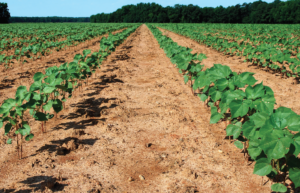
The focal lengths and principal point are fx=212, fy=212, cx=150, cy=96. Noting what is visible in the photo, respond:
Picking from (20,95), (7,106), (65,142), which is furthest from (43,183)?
(20,95)

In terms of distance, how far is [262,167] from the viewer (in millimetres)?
2039

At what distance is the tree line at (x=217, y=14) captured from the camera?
65312 mm

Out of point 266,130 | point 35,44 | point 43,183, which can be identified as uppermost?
point 35,44

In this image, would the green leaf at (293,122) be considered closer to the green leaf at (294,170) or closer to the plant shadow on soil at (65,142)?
the green leaf at (294,170)

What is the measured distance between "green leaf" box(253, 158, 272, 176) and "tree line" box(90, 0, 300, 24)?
7265 centimetres

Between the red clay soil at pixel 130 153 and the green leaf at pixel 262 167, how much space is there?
0.63 m

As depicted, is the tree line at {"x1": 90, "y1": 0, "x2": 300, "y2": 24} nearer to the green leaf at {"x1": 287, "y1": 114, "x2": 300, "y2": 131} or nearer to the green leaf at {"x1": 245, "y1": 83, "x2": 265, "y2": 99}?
the green leaf at {"x1": 245, "y1": 83, "x2": 265, "y2": 99}

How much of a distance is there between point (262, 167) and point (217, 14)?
100m

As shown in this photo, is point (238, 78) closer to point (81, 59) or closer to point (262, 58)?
point (81, 59)

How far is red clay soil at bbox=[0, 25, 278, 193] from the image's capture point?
2.61m

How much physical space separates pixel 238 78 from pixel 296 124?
131cm

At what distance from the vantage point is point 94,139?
363cm

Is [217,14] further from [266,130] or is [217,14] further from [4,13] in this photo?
[266,130]

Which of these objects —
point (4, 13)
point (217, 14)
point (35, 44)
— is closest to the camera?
point (35, 44)
